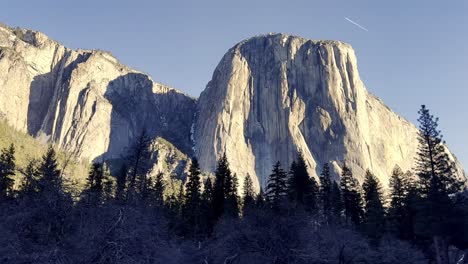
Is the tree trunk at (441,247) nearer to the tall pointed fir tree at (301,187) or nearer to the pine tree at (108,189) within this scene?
the tall pointed fir tree at (301,187)

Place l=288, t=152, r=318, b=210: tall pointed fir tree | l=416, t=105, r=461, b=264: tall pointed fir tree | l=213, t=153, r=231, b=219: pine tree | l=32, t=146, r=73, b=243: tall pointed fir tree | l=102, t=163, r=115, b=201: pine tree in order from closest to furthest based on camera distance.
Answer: l=32, t=146, r=73, b=243: tall pointed fir tree, l=102, t=163, r=115, b=201: pine tree, l=416, t=105, r=461, b=264: tall pointed fir tree, l=213, t=153, r=231, b=219: pine tree, l=288, t=152, r=318, b=210: tall pointed fir tree

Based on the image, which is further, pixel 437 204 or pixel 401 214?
pixel 401 214

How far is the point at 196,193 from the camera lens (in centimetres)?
6131

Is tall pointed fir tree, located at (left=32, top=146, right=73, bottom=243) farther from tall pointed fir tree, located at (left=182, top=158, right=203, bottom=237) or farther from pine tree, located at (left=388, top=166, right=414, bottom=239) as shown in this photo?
pine tree, located at (left=388, top=166, right=414, bottom=239)

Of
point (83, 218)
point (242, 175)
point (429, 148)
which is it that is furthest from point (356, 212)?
point (242, 175)

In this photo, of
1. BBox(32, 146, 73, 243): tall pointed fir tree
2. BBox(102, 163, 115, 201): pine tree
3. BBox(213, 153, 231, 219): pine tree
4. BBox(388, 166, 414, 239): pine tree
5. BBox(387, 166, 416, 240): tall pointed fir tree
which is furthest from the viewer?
BBox(213, 153, 231, 219): pine tree

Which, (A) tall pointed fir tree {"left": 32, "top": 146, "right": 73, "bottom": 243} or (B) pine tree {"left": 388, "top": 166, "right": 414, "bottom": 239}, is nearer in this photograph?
(A) tall pointed fir tree {"left": 32, "top": 146, "right": 73, "bottom": 243}

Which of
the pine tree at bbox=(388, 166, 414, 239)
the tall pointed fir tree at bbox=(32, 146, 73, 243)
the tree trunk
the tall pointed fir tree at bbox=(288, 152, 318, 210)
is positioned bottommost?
the tall pointed fir tree at bbox=(32, 146, 73, 243)

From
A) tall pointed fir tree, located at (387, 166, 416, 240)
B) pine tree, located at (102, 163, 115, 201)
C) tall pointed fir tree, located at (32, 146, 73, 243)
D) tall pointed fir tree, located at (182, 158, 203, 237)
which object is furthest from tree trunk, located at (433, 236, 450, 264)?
tall pointed fir tree, located at (32, 146, 73, 243)

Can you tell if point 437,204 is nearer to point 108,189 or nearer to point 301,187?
point 301,187

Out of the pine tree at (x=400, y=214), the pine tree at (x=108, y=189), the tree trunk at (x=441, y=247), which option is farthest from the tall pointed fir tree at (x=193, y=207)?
the tree trunk at (x=441, y=247)

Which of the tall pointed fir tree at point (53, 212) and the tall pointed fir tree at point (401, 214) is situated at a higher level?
the tall pointed fir tree at point (401, 214)

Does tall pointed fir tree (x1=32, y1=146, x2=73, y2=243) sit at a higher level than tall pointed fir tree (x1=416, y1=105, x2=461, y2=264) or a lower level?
lower

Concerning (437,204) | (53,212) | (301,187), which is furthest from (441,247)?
(53,212)
